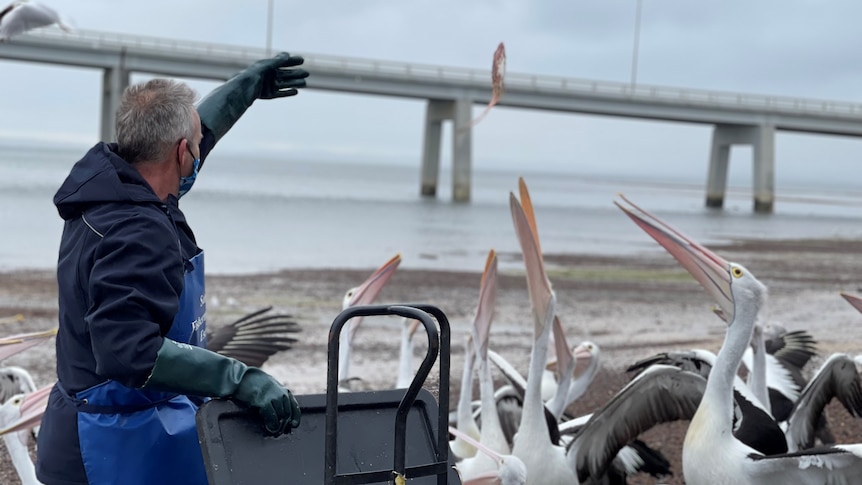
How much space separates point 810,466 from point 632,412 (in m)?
0.99

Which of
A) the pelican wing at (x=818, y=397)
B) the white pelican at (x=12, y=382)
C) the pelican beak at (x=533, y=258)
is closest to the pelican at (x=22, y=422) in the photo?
the white pelican at (x=12, y=382)

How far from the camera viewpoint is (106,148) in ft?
7.05

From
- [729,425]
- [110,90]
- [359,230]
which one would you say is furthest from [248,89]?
[110,90]

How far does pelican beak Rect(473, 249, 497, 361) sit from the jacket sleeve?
8.60 feet

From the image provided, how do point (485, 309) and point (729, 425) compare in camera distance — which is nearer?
point (729, 425)

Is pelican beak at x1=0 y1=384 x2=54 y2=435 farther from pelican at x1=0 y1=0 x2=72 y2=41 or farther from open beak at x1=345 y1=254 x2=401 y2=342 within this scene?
pelican at x1=0 y1=0 x2=72 y2=41

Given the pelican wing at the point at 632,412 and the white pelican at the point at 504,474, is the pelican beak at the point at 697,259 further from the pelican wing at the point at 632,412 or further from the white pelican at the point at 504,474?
the white pelican at the point at 504,474

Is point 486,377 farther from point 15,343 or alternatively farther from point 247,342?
point 15,343

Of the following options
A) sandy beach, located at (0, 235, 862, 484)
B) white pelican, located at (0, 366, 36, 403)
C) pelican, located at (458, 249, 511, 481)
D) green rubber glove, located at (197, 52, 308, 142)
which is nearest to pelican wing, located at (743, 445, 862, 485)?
pelican, located at (458, 249, 511, 481)

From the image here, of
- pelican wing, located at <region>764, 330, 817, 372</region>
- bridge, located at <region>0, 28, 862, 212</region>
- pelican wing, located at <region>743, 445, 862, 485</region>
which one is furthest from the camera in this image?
bridge, located at <region>0, 28, 862, 212</region>

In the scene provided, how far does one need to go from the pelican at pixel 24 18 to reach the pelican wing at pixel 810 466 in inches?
158

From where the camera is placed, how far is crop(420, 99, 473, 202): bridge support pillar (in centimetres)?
4078

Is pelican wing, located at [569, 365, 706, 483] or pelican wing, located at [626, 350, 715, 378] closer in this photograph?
pelican wing, located at [569, 365, 706, 483]

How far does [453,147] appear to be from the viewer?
4597cm
